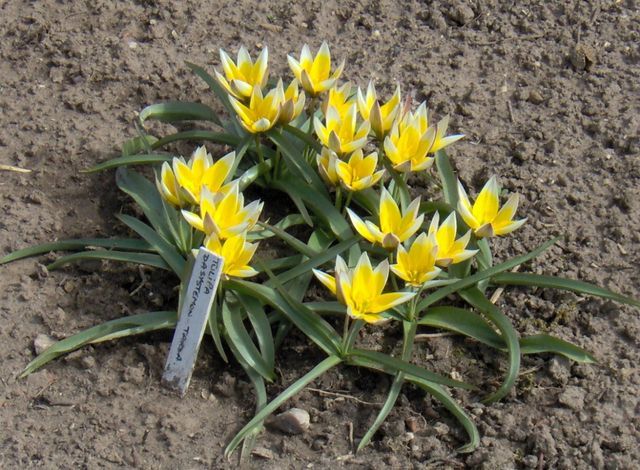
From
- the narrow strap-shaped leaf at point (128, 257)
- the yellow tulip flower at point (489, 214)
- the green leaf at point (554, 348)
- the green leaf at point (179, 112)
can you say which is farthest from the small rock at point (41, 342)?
the green leaf at point (554, 348)

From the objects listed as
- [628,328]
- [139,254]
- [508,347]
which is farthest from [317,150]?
[628,328]

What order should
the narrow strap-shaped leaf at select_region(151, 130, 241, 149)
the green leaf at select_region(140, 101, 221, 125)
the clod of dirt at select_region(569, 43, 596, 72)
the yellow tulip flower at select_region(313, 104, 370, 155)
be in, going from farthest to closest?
1. the clod of dirt at select_region(569, 43, 596, 72)
2. the green leaf at select_region(140, 101, 221, 125)
3. the narrow strap-shaped leaf at select_region(151, 130, 241, 149)
4. the yellow tulip flower at select_region(313, 104, 370, 155)

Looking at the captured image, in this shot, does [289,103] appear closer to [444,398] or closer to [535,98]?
[444,398]

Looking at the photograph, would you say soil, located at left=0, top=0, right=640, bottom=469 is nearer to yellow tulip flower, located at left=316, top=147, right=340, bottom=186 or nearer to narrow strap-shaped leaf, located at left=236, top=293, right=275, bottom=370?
narrow strap-shaped leaf, located at left=236, top=293, right=275, bottom=370

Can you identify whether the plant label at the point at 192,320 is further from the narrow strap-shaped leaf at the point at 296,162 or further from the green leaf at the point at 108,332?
the narrow strap-shaped leaf at the point at 296,162

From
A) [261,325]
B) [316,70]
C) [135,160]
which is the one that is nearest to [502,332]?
[261,325]

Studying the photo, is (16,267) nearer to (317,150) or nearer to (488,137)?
(317,150)

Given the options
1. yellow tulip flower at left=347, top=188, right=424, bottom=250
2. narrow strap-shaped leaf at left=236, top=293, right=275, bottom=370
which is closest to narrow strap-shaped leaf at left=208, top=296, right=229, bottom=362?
narrow strap-shaped leaf at left=236, top=293, right=275, bottom=370
